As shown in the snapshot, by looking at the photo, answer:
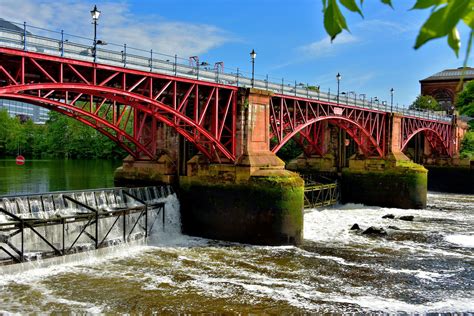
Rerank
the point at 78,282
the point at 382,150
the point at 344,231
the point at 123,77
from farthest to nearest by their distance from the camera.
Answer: the point at 382,150 < the point at 344,231 < the point at 123,77 < the point at 78,282

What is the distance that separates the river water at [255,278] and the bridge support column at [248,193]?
92 centimetres

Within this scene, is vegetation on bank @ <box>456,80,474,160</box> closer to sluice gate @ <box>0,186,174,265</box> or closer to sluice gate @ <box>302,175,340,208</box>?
sluice gate @ <box>302,175,340,208</box>

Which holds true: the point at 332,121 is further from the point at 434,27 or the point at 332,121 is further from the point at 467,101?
the point at 467,101

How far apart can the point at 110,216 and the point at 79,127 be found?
8606cm

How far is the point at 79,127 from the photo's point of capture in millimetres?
103562

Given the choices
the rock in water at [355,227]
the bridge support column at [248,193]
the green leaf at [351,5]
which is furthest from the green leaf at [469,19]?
the rock in water at [355,227]

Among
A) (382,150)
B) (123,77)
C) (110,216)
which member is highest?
(123,77)

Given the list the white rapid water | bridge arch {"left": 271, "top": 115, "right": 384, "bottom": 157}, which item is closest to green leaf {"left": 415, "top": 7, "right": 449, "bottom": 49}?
the white rapid water

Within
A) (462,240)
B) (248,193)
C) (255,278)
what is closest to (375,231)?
(462,240)

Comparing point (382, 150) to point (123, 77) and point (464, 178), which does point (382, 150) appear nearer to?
point (464, 178)

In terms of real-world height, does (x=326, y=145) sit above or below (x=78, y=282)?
above

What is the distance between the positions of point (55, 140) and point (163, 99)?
287ft

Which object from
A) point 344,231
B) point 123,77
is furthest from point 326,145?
point 123,77

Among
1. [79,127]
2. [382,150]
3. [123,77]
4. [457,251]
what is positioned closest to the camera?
[123,77]
